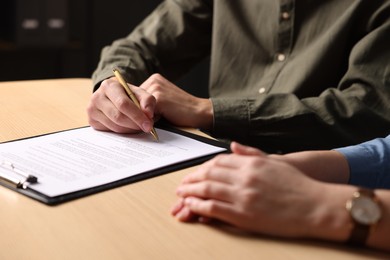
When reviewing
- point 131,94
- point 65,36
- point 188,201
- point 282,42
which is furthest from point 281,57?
point 65,36

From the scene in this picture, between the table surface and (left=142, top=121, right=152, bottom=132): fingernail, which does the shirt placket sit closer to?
(left=142, top=121, right=152, bottom=132): fingernail

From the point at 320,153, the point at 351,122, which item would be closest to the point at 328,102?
the point at 351,122

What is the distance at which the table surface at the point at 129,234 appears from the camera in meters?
0.64

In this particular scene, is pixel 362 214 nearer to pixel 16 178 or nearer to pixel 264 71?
Answer: pixel 16 178

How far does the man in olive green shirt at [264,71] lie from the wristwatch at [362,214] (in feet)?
1.47

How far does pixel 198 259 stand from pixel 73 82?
1.00 metres

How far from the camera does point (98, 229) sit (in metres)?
0.70

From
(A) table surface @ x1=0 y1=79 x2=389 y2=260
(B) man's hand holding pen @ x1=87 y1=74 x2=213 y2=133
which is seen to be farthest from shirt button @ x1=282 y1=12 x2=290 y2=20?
(A) table surface @ x1=0 y1=79 x2=389 y2=260

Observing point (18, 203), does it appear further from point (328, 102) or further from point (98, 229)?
point (328, 102)

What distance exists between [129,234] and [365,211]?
276mm

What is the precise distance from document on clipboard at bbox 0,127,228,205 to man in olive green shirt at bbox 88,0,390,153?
6 cm

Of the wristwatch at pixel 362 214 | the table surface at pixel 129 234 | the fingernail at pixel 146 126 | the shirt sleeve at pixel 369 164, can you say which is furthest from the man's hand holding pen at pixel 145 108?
the wristwatch at pixel 362 214

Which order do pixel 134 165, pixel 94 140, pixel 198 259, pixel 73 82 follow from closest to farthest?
1. pixel 198 259
2. pixel 134 165
3. pixel 94 140
4. pixel 73 82

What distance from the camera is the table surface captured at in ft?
2.11
